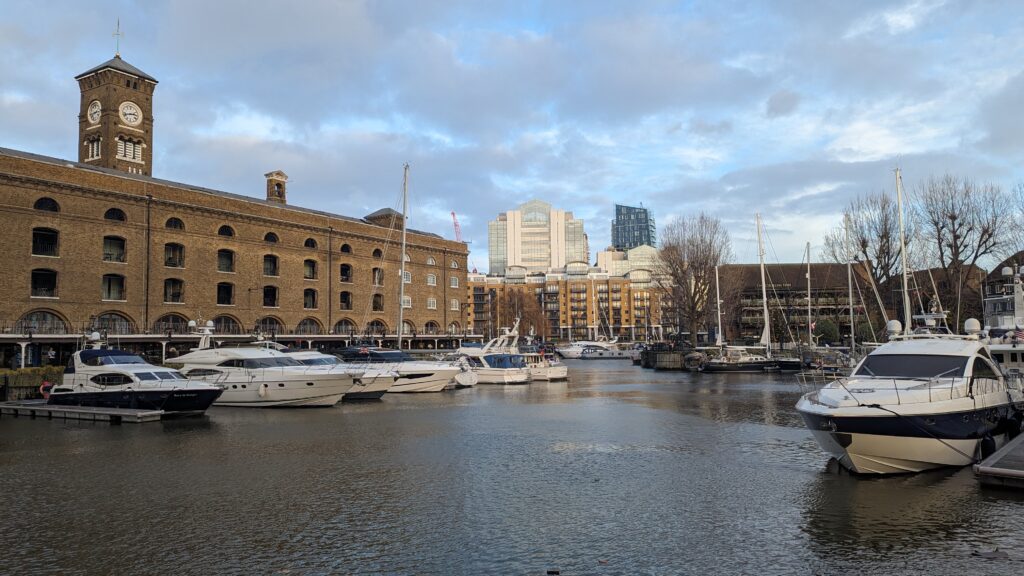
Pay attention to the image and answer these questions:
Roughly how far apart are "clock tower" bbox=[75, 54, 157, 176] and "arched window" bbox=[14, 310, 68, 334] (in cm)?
2183

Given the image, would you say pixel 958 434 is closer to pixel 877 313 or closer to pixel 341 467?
pixel 341 467

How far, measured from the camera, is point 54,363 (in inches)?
1770

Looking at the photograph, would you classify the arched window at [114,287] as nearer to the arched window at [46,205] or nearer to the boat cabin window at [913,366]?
the arched window at [46,205]

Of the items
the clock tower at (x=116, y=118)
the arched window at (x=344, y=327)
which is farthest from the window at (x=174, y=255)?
the arched window at (x=344, y=327)

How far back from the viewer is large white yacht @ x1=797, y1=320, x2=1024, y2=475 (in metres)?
14.0

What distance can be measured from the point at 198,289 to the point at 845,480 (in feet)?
170

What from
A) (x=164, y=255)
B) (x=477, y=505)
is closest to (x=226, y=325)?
(x=164, y=255)

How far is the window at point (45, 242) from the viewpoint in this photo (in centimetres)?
4628

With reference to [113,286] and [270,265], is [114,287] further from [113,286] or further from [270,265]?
[270,265]

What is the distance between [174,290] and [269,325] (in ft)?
28.4

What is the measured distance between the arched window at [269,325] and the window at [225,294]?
3057 mm

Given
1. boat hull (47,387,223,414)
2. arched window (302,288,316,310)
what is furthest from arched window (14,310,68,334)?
boat hull (47,387,223,414)

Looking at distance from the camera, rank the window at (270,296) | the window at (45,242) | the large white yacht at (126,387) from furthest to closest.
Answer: the window at (270,296) → the window at (45,242) → the large white yacht at (126,387)

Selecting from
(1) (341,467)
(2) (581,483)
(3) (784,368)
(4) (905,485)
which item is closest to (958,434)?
(4) (905,485)
